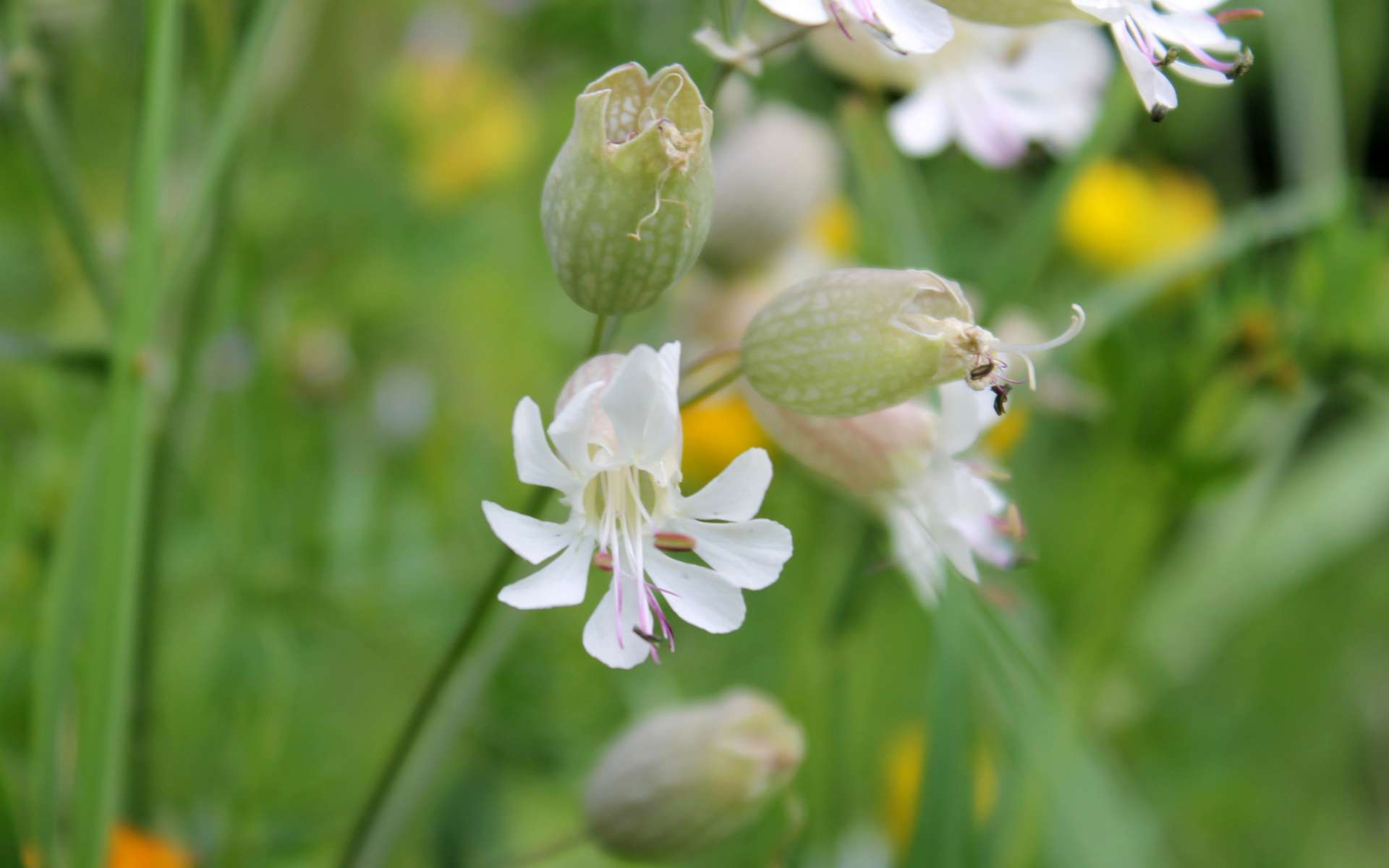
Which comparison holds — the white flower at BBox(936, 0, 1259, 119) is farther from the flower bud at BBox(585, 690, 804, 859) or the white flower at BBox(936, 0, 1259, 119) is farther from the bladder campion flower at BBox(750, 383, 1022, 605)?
the flower bud at BBox(585, 690, 804, 859)

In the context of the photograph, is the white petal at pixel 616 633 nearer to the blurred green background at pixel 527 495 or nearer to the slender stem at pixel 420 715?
the slender stem at pixel 420 715

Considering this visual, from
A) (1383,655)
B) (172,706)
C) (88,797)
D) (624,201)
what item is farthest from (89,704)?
(1383,655)

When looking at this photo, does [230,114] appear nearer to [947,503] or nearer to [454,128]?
[947,503]

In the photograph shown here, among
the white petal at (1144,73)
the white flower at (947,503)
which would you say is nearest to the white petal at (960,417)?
the white flower at (947,503)

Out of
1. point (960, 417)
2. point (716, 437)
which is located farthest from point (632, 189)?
point (716, 437)

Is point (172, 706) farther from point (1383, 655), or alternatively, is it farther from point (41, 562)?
point (1383, 655)

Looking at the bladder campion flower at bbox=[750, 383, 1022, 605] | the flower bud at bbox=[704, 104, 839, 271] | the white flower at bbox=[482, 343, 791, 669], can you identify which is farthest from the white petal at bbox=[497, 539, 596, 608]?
the flower bud at bbox=[704, 104, 839, 271]
